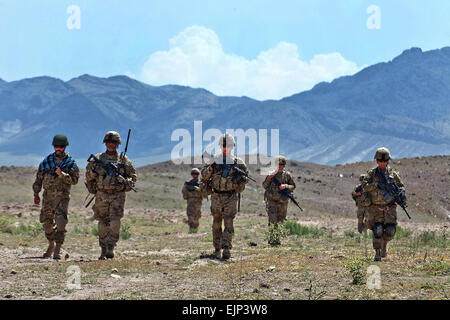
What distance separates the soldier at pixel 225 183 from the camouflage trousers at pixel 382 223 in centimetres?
268

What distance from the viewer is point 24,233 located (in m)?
19.4

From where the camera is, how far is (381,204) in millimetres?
12375

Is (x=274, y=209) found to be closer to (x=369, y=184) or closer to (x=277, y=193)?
(x=277, y=193)

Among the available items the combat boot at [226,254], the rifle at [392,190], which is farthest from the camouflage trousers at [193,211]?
the rifle at [392,190]

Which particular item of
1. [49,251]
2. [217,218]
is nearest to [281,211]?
[217,218]

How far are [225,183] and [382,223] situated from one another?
324 cm

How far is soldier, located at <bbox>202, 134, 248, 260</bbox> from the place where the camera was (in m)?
12.8

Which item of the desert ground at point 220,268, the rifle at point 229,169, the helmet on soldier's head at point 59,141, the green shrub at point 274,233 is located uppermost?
the helmet on soldier's head at point 59,141

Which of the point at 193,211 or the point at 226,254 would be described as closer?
the point at 226,254

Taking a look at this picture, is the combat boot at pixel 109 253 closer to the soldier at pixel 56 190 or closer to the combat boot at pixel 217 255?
the soldier at pixel 56 190

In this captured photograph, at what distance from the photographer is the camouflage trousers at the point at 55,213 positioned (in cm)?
1299
